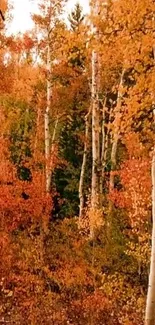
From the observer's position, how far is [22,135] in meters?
22.8

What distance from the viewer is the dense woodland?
729cm

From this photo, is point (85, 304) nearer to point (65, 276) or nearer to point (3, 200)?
point (65, 276)

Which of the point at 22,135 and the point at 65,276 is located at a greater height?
the point at 22,135

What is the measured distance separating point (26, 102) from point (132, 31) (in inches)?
725

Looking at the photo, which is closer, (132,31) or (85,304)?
(132,31)

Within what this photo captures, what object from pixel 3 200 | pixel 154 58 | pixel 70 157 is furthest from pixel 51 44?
pixel 154 58

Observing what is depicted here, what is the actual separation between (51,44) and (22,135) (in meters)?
5.36

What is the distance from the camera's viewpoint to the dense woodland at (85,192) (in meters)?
7.29

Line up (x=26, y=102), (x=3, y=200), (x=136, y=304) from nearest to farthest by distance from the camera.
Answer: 1. (x=136, y=304)
2. (x=3, y=200)
3. (x=26, y=102)

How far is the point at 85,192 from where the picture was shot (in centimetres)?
2002

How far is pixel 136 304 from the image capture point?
12.2 m

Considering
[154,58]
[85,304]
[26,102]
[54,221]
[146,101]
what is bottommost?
[85,304]

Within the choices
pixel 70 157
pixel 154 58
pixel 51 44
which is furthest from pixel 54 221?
pixel 154 58

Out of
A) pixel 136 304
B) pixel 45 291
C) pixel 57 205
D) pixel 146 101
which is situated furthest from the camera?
pixel 57 205
